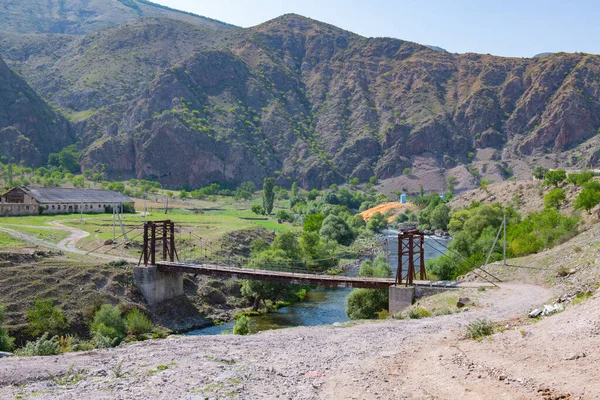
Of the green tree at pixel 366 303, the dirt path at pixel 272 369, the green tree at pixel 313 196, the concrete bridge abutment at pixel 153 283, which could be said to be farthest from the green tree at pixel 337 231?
the green tree at pixel 313 196

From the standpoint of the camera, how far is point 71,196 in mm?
96375

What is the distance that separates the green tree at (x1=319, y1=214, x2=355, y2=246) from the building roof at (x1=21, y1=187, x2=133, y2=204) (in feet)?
132

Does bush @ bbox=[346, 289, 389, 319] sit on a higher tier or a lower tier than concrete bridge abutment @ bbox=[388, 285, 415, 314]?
lower

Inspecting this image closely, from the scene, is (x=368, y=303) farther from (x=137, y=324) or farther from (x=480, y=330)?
(x=480, y=330)

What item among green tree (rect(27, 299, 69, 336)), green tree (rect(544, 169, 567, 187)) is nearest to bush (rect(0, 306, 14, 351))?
green tree (rect(27, 299, 69, 336))

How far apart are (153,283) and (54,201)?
53.1m

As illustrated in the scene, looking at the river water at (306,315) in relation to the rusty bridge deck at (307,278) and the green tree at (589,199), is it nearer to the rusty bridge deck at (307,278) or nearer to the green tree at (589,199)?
the rusty bridge deck at (307,278)

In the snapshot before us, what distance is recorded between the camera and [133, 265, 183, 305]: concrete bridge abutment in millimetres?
47406

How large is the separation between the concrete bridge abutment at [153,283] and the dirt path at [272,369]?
87.4 feet

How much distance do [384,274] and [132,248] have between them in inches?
1117

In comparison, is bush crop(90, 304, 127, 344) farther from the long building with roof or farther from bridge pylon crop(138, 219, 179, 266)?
the long building with roof

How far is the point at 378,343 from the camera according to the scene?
19.1m

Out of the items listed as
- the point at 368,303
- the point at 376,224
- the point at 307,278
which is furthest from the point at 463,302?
the point at 376,224

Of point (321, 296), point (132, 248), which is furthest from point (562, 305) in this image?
point (132, 248)
